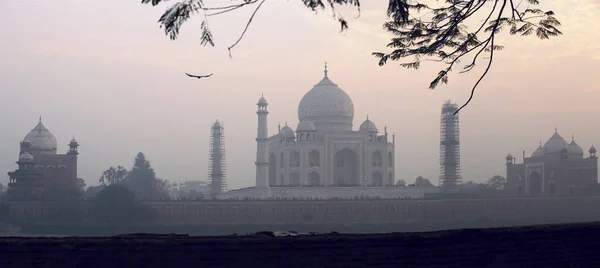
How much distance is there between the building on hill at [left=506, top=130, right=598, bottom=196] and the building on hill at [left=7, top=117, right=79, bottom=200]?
2917 centimetres

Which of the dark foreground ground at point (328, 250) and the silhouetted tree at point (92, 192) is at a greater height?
the silhouetted tree at point (92, 192)

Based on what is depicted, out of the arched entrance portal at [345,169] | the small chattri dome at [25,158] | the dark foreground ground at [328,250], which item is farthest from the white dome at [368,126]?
the dark foreground ground at [328,250]

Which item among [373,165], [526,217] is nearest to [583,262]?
[526,217]

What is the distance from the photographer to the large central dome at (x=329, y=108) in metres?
52.7

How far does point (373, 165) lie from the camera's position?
52.8m

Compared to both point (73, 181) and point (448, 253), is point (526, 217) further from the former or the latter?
point (448, 253)

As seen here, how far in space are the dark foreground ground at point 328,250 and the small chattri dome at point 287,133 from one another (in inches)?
1744

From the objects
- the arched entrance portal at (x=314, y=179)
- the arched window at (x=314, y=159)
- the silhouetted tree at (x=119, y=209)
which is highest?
the arched window at (x=314, y=159)

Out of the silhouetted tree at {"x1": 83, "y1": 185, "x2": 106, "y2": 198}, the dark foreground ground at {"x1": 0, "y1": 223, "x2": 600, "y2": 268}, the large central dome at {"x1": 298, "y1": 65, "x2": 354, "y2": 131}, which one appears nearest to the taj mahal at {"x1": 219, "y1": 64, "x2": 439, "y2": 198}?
the large central dome at {"x1": 298, "y1": 65, "x2": 354, "y2": 131}

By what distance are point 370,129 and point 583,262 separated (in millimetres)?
44601

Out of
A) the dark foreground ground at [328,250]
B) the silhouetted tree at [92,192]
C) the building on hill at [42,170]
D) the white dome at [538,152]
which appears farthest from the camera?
the silhouetted tree at [92,192]

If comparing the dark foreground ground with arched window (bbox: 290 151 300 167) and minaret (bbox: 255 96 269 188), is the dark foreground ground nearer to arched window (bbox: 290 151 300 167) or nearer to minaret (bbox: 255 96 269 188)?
minaret (bbox: 255 96 269 188)

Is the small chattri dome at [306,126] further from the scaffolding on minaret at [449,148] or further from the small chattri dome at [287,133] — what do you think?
the scaffolding on minaret at [449,148]

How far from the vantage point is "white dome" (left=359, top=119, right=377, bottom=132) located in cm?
5347
